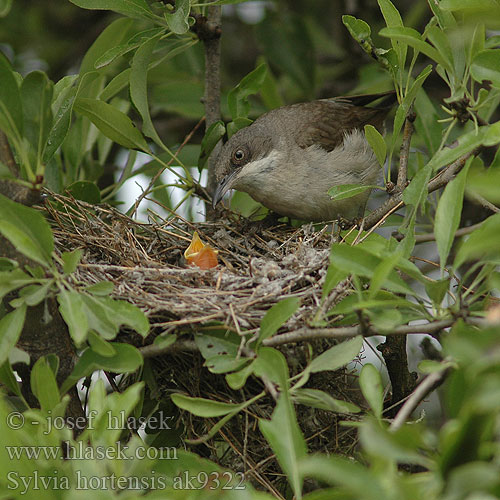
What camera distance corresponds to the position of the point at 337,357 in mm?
2629

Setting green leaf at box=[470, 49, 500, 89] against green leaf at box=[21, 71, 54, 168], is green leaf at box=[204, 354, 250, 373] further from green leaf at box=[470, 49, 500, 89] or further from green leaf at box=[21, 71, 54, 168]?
green leaf at box=[470, 49, 500, 89]

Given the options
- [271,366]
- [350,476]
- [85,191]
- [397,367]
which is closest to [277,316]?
[271,366]

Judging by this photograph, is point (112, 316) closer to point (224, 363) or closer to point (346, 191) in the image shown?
point (224, 363)

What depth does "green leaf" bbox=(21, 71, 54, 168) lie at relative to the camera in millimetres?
2561

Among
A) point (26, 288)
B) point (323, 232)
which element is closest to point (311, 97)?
point (323, 232)

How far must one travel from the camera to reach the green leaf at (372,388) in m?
2.31

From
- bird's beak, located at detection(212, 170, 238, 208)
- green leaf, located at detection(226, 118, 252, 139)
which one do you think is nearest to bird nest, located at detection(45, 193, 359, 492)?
bird's beak, located at detection(212, 170, 238, 208)

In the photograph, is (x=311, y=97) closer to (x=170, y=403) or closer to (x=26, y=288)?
(x=170, y=403)

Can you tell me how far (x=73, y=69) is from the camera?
6.54 metres

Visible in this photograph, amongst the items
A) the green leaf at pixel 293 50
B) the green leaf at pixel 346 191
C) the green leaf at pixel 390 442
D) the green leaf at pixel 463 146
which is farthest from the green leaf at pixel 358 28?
the green leaf at pixel 293 50

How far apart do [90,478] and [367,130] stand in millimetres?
2150

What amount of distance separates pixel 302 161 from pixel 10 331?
273 cm

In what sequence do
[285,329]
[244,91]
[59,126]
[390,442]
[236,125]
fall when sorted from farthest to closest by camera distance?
[236,125] < [244,91] < [59,126] < [285,329] < [390,442]

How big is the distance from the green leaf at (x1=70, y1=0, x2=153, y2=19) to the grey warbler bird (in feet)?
4.35
